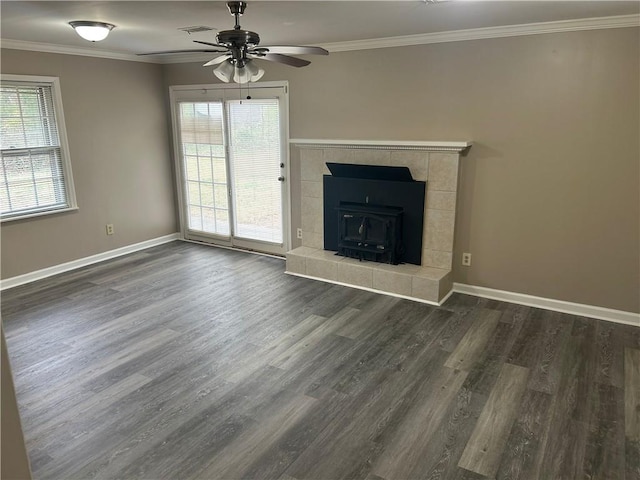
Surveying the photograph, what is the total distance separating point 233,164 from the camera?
5.54m

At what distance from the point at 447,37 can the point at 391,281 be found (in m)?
2.20

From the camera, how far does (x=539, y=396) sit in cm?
272

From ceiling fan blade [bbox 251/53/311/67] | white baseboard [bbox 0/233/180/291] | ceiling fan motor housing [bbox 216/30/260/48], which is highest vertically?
ceiling fan motor housing [bbox 216/30/260/48]

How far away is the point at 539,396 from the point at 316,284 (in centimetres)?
235

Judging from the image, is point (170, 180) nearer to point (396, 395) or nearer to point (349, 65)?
point (349, 65)

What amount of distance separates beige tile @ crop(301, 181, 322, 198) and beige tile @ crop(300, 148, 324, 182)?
4 centimetres

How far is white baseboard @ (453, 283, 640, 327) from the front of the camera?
3.66 meters

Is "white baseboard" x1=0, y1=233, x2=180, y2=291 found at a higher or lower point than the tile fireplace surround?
lower

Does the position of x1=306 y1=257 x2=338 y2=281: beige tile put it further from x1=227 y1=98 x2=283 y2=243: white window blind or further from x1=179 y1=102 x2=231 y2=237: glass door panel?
x1=179 y1=102 x2=231 y2=237: glass door panel

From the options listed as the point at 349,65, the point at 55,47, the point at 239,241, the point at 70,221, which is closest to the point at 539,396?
the point at 349,65

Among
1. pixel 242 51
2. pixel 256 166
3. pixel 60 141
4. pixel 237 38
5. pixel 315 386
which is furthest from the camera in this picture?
pixel 256 166

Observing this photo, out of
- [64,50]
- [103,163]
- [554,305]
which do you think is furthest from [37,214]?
[554,305]

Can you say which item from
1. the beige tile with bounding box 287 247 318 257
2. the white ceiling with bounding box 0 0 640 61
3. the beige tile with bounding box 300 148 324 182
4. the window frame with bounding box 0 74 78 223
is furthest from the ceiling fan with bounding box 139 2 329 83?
the window frame with bounding box 0 74 78 223

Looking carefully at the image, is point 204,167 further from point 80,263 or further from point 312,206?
point 80,263
